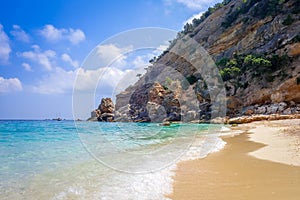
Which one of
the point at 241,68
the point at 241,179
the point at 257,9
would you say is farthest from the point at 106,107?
the point at 241,179

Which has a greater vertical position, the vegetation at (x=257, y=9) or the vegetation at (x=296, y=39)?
the vegetation at (x=257, y=9)

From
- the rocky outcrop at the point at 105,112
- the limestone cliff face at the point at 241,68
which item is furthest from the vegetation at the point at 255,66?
the rocky outcrop at the point at 105,112

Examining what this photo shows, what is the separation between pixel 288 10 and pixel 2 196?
49.7m

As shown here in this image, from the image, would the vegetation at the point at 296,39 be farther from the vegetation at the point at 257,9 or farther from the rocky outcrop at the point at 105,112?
the rocky outcrop at the point at 105,112

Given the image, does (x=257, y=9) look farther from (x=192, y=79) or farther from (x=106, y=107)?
(x=106, y=107)

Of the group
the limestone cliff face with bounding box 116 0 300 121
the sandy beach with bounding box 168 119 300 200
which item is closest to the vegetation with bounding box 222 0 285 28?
the limestone cliff face with bounding box 116 0 300 121

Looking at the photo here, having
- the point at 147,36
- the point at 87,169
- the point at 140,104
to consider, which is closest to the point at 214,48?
the point at 140,104

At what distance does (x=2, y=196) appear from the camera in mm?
4887

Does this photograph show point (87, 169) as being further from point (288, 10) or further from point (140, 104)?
point (140, 104)

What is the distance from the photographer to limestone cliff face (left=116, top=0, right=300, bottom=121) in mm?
32844

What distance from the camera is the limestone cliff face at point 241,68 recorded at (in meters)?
32.8

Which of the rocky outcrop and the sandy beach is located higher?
the rocky outcrop

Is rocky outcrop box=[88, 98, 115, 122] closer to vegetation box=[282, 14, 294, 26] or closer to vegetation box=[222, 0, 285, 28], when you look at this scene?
vegetation box=[222, 0, 285, 28]

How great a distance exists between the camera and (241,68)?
42156mm
